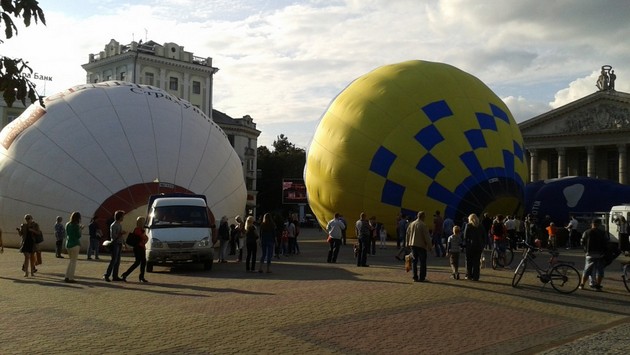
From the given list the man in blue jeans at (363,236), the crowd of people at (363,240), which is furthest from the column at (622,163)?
the man in blue jeans at (363,236)

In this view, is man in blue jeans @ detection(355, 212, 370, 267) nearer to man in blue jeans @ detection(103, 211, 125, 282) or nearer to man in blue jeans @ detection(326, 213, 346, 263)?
man in blue jeans @ detection(326, 213, 346, 263)

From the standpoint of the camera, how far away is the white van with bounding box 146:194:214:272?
53.5 feet

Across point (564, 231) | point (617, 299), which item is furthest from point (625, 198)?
point (617, 299)

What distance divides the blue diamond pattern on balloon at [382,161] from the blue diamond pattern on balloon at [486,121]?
352 centimetres

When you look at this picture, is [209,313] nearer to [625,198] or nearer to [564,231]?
[564,231]

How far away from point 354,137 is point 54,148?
11.5 m

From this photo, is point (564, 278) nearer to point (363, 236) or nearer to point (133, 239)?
point (363, 236)

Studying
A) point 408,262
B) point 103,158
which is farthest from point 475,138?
point 103,158

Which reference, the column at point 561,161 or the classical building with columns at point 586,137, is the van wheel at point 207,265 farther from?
the column at point 561,161

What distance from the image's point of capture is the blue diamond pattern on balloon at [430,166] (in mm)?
21484

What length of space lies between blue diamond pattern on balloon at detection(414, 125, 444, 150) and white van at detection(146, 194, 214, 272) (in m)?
8.32

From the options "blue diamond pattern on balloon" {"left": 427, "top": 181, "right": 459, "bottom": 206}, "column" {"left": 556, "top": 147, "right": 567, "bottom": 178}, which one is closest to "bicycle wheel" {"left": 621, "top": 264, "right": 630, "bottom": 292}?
"blue diamond pattern on balloon" {"left": 427, "top": 181, "right": 459, "bottom": 206}

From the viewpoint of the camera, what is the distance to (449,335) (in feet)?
27.3

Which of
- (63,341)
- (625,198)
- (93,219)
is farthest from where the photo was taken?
(625,198)
